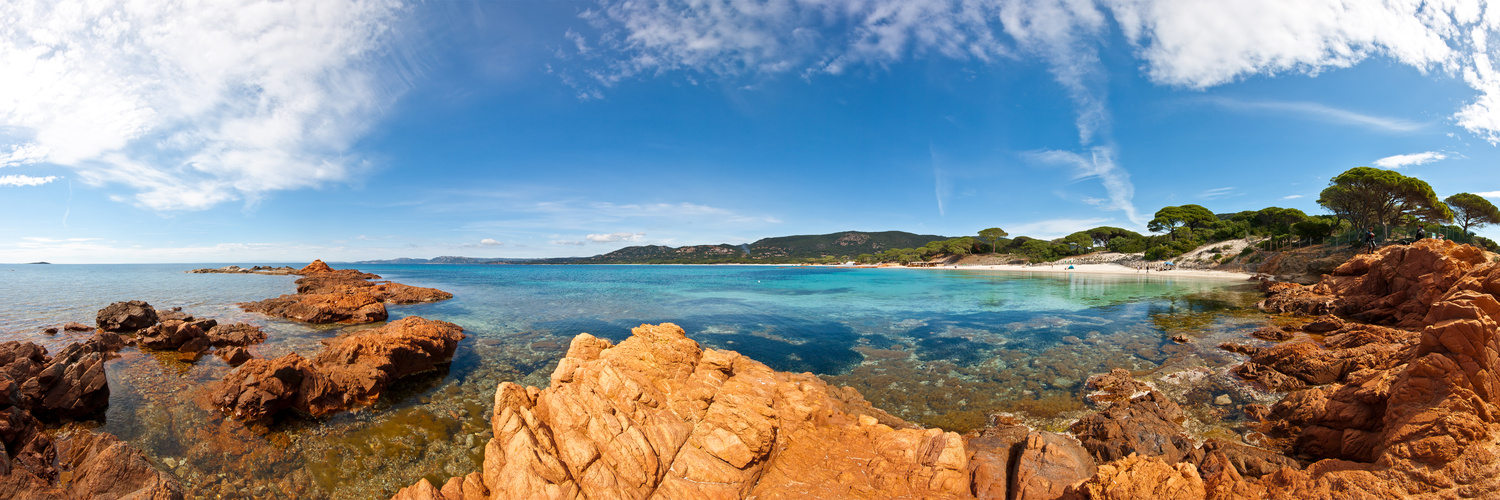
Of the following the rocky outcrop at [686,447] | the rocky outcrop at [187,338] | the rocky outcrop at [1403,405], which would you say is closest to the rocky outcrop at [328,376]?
the rocky outcrop at [686,447]

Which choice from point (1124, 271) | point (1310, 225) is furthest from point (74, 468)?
point (1124, 271)

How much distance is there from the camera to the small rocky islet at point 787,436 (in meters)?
5.25

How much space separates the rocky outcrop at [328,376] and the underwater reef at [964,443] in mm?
5025

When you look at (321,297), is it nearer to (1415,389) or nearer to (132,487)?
(132,487)

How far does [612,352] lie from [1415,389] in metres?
12.4

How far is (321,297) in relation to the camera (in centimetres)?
2600

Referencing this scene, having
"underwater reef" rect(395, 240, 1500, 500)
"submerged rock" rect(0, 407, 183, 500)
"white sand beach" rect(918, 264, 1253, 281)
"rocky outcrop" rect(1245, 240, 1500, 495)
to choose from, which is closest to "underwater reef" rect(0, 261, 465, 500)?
"submerged rock" rect(0, 407, 183, 500)

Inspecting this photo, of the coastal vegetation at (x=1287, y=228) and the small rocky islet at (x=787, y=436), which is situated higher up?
the coastal vegetation at (x=1287, y=228)

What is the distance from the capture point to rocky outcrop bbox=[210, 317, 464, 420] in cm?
952

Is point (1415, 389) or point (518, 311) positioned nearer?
point (1415, 389)

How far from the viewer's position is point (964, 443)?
7.90m

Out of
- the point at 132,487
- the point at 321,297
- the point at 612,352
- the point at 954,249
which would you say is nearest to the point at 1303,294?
the point at 612,352

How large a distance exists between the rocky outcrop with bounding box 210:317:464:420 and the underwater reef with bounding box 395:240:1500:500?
5025 millimetres

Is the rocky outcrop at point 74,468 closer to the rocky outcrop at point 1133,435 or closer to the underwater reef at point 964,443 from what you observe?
the underwater reef at point 964,443
